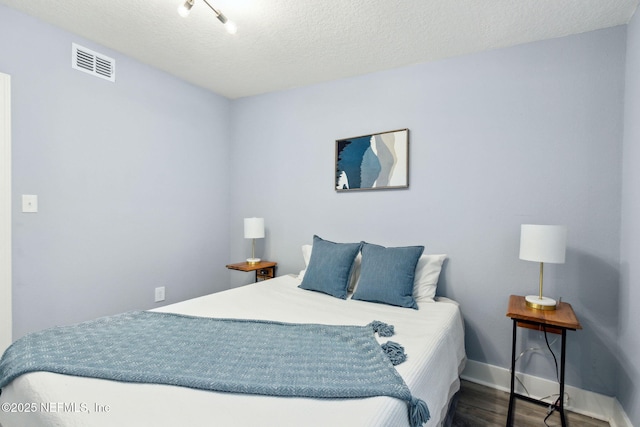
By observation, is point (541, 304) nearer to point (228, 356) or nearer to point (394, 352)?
point (394, 352)

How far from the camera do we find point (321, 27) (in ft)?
6.78

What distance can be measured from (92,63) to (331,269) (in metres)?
2.46

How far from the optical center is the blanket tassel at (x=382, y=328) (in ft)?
5.15

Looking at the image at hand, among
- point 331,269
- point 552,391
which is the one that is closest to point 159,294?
point 331,269

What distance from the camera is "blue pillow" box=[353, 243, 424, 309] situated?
2084mm

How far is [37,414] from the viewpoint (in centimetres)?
96

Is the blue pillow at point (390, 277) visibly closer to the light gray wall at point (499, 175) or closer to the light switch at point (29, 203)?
the light gray wall at point (499, 175)

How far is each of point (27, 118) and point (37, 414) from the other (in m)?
1.99

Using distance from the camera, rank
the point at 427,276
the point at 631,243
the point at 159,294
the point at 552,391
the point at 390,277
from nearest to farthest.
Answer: the point at 631,243 < the point at 552,391 < the point at 390,277 < the point at 427,276 < the point at 159,294

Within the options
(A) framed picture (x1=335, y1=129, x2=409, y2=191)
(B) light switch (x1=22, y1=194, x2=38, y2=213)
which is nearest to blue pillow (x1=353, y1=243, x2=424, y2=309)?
(A) framed picture (x1=335, y1=129, x2=409, y2=191)

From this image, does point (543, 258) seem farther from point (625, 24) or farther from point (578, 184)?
point (625, 24)

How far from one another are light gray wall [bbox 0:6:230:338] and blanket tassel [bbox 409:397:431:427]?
2504 millimetres

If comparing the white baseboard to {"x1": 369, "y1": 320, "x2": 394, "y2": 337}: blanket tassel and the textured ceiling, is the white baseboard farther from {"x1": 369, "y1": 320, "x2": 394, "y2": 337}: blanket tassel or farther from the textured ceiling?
the textured ceiling

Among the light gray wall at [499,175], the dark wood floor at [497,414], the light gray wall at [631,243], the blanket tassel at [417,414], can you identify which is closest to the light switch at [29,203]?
the light gray wall at [499,175]
